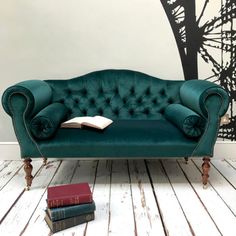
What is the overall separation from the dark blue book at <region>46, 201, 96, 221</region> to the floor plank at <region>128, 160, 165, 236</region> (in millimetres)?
300

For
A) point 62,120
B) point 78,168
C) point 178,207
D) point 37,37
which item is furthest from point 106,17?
point 178,207

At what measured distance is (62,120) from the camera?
258 cm

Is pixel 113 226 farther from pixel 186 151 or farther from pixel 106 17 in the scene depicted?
pixel 106 17

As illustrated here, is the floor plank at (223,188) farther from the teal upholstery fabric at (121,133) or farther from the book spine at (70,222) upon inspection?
the book spine at (70,222)

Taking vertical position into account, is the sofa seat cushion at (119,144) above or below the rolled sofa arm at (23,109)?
below

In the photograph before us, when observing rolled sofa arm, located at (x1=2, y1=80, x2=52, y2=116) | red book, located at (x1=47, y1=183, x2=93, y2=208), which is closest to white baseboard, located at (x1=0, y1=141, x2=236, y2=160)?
rolled sofa arm, located at (x1=2, y1=80, x2=52, y2=116)

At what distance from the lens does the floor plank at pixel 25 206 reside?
73.7 inches

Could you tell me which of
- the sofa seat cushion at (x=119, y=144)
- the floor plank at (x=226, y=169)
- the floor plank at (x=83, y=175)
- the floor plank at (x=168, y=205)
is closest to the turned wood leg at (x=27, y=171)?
the sofa seat cushion at (x=119, y=144)

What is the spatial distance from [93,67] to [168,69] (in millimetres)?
704

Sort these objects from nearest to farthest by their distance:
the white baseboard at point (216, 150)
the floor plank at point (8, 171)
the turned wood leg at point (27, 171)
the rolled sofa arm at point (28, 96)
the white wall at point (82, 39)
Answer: the rolled sofa arm at point (28, 96), the turned wood leg at point (27, 171), the floor plank at point (8, 171), the white wall at point (82, 39), the white baseboard at point (216, 150)

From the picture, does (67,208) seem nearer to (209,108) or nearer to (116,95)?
(209,108)

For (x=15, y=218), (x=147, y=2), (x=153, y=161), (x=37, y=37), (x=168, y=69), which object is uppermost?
(x=147, y=2)

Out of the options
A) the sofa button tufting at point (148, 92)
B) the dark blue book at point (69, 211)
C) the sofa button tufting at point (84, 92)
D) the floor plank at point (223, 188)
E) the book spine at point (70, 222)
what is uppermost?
the sofa button tufting at point (84, 92)

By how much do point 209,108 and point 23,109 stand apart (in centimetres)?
130
